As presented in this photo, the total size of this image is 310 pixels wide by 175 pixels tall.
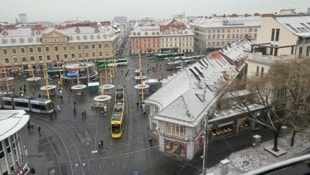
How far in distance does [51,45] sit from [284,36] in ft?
237

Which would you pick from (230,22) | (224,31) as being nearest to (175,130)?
(224,31)

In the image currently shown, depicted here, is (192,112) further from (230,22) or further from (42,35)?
(230,22)

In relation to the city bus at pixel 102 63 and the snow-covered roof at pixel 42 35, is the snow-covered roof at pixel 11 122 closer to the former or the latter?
the city bus at pixel 102 63

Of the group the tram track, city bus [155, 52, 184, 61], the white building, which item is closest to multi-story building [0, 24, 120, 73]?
city bus [155, 52, 184, 61]

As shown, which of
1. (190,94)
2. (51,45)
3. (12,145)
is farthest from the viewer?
(51,45)

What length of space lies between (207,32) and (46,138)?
3561 inches

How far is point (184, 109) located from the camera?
106 feet

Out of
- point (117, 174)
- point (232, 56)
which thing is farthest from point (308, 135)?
point (232, 56)

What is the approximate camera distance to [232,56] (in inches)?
2505

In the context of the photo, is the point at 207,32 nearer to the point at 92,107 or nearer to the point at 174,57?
the point at 174,57

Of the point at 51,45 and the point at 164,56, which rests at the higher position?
the point at 51,45

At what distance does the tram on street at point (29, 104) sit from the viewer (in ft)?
161

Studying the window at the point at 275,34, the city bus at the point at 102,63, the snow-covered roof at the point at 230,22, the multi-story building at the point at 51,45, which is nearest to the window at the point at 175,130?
the window at the point at 275,34

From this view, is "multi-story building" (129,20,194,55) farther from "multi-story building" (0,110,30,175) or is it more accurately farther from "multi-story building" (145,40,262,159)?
"multi-story building" (0,110,30,175)
